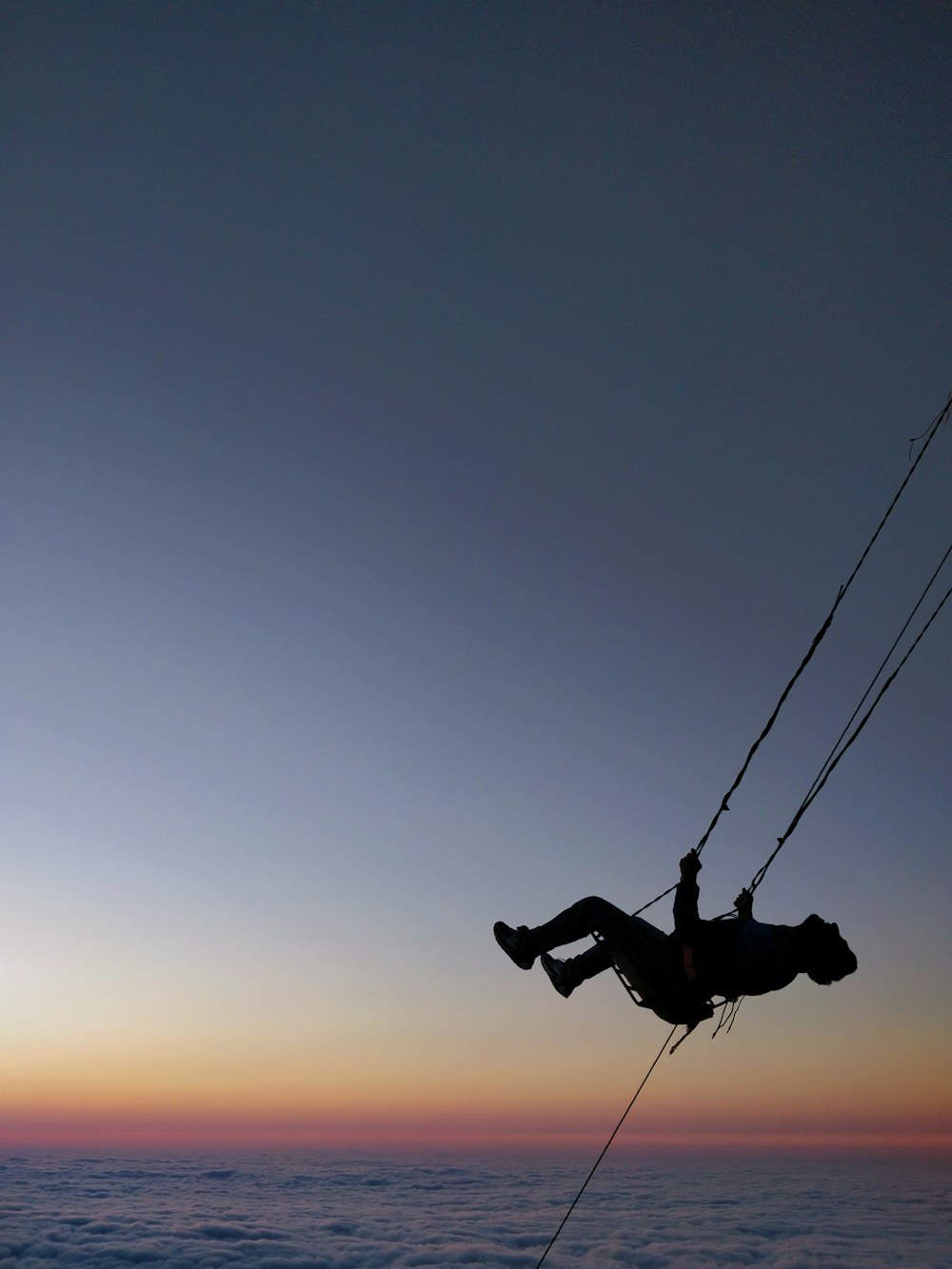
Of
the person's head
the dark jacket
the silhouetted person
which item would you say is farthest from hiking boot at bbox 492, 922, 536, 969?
the person's head

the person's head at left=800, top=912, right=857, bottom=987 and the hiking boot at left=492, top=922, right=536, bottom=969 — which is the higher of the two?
the hiking boot at left=492, top=922, right=536, bottom=969

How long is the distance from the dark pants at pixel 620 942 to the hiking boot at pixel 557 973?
0.24 meters

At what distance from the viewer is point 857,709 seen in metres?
7.70

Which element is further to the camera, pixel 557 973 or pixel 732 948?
pixel 557 973

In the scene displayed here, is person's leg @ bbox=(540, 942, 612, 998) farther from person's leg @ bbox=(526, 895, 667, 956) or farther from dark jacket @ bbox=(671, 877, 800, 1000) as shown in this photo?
dark jacket @ bbox=(671, 877, 800, 1000)

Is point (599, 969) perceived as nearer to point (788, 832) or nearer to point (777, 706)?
point (788, 832)

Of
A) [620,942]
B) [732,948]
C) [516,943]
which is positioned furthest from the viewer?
[516,943]

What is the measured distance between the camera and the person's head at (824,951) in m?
6.45

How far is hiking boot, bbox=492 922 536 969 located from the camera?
7.25 m

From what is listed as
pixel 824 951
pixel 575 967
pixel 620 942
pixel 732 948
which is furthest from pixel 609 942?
pixel 824 951

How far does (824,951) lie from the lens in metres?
6.44

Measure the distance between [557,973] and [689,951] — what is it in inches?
51.5

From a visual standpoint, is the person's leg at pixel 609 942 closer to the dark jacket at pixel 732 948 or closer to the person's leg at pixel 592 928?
the person's leg at pixel 592 928

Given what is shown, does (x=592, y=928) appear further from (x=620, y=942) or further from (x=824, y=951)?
(x=824, y=951)
